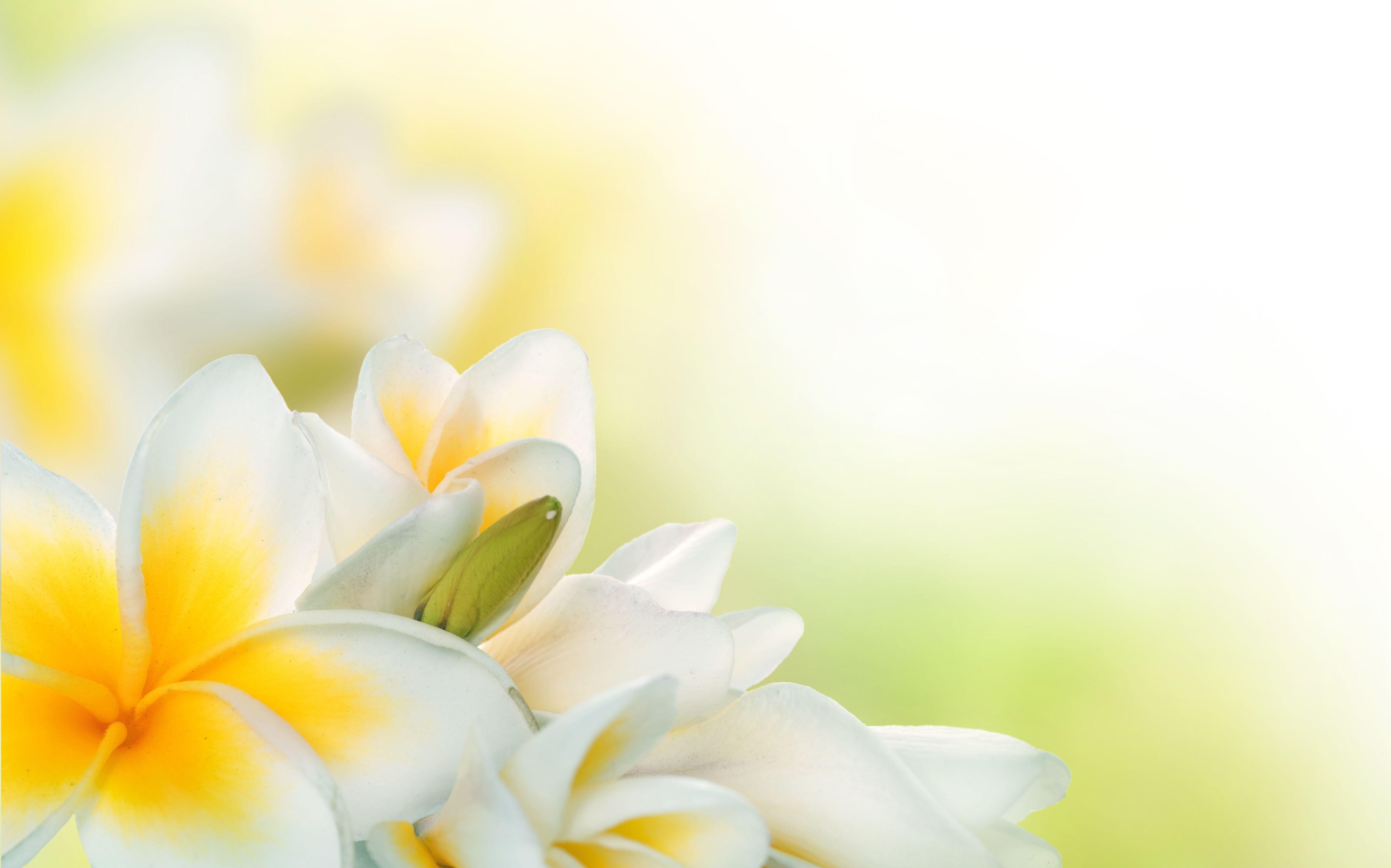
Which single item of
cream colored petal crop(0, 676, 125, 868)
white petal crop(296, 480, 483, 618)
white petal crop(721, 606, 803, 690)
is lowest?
cream colored petal crop(0, 676, 125, 868)

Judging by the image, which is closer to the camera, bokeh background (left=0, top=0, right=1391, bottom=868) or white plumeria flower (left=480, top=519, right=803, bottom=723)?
white plumeria flower (left=480, top=519, right=803, bottom=723)

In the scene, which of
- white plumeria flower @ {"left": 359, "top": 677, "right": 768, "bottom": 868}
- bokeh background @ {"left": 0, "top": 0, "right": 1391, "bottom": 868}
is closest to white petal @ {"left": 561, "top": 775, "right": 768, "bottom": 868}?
white plumeria flower @ {"left": 359, "top": 677, "right": 768, "bottom": 868}

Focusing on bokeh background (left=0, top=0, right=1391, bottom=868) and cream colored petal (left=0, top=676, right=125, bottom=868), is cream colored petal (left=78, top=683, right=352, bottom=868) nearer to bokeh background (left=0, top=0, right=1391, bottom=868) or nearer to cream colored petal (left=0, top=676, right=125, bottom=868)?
cream colored petal (left=0, top=676, right=125, bottom=868)

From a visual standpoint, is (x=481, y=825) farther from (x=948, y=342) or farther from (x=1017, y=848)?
(x=948, y=342)

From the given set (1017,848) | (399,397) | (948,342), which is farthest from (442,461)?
(948,342)

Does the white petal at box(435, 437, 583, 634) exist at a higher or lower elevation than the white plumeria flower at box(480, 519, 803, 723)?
higher

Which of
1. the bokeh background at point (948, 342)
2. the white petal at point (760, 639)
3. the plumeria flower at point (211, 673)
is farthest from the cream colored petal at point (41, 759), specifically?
the bokeh background at point (948, 342)

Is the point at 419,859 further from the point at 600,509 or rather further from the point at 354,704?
the point at 600,509
